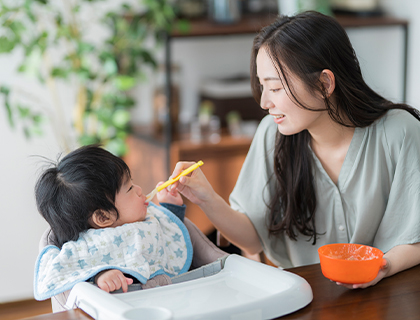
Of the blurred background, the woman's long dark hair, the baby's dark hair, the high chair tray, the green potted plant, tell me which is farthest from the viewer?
the blurred background

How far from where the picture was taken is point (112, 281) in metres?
1.07

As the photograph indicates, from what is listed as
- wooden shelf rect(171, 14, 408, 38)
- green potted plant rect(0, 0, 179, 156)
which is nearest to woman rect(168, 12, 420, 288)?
green potted plant rect(0, 0, 179, 156)

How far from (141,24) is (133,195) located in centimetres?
152

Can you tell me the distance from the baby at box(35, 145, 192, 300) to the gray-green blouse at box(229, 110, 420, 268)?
1.36ft

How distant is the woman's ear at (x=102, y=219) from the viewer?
1.20 metres

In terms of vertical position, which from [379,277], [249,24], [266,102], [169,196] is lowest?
[379,277]

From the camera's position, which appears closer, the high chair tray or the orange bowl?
the high chair tray

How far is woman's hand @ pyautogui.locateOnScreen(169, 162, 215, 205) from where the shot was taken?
134 cm

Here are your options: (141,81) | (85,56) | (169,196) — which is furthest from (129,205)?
(141,81)

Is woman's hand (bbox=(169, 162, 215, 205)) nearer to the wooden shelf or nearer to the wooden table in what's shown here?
the wooden table

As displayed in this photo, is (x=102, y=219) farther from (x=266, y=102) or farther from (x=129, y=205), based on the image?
(x=266, y=102)

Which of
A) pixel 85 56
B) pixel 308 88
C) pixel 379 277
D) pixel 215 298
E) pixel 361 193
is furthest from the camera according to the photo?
pixel 85 56

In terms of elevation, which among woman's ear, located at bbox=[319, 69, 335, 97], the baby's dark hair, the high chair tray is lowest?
the high chair tray

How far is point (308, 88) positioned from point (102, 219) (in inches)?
24.1
